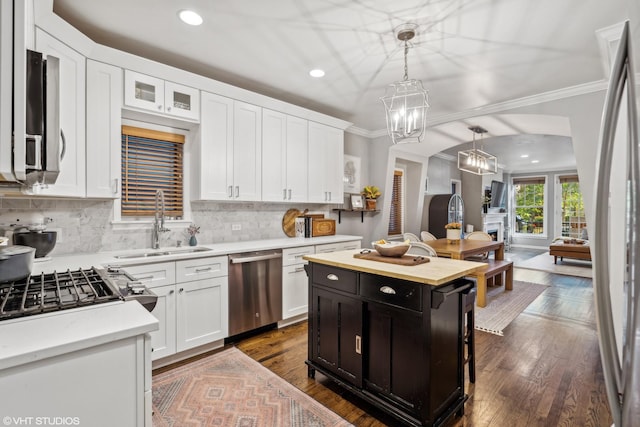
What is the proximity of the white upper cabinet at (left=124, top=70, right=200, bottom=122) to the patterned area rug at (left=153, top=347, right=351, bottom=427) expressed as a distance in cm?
221

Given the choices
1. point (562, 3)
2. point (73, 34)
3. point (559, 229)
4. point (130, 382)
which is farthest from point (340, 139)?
point (559, 229)

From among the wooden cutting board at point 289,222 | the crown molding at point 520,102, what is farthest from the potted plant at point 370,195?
the wooden cutting board at point 289,222

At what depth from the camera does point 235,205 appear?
3602mm

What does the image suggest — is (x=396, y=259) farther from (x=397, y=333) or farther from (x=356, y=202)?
(x=356, y=202)

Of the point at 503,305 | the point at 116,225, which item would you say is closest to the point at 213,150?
the point at 116,225

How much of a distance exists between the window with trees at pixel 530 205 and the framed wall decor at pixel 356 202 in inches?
322

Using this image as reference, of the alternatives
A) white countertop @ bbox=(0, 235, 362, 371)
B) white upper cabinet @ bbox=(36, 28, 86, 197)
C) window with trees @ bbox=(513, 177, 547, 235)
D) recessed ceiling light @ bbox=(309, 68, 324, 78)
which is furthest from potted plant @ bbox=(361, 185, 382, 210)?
window with trees @ bbox=(513, 177, 547, 235)

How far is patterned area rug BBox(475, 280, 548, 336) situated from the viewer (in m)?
3.48

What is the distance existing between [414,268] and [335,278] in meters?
0.56

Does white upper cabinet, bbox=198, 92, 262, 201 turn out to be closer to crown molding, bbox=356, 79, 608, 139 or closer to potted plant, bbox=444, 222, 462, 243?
crown molding, bbox=356, 79, 608, 139

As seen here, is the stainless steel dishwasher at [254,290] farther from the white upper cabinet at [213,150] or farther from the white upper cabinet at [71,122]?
the white upper cabinet at [71,122]

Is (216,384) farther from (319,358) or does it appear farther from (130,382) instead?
(130,382)

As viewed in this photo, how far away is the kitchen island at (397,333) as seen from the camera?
5.65 feet

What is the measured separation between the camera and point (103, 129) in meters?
2.44
